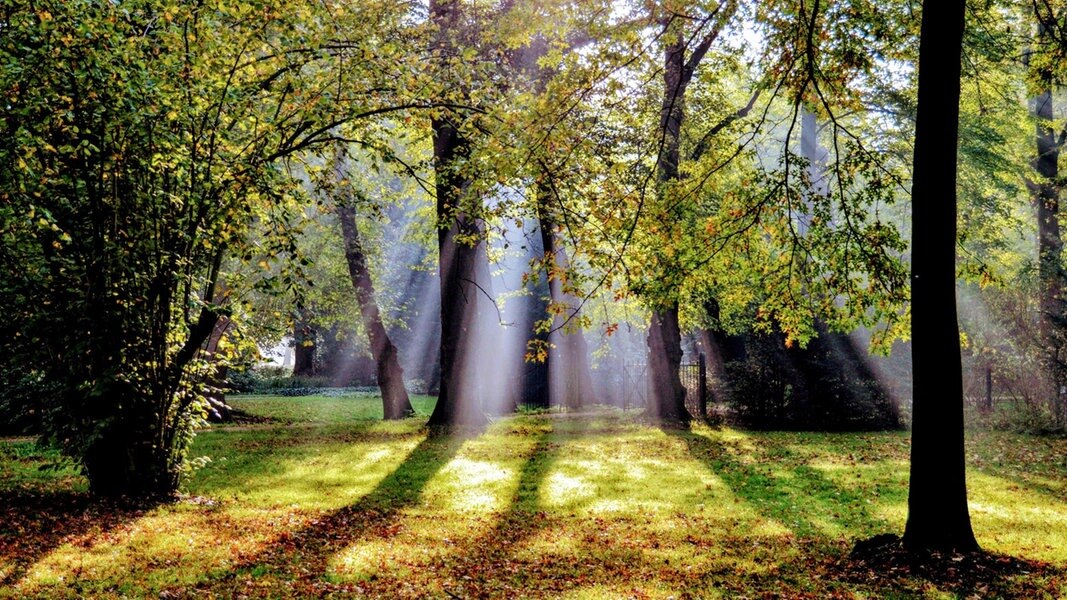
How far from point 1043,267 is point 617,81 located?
14180 mm

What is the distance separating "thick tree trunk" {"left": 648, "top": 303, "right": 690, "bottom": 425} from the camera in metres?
20.2

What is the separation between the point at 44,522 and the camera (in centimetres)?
761

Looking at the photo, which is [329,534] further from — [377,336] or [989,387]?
[989,387]

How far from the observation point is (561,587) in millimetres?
6512

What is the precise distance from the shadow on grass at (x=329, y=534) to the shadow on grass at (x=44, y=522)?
157 centimetres

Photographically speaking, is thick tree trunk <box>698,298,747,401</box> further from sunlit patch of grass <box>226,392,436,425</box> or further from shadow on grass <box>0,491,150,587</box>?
shadow on grass <box>0,491,150,587</box>

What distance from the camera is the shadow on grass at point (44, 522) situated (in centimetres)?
626

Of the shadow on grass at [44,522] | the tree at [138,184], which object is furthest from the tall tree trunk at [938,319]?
the shadow on grass at [44,522]

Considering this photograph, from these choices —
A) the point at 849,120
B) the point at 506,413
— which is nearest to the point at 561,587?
the point at 506,413

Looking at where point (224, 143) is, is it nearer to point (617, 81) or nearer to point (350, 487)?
point (617, 81)

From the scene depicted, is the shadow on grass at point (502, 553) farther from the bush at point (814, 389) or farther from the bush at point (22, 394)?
the bush at point (814, 389)

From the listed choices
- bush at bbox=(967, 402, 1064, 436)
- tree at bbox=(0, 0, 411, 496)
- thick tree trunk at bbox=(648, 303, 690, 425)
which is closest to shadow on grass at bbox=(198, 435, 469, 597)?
tree at bbox=(0, 0, 411, 496)

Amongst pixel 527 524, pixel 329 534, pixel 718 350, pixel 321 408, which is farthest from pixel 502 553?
pixel 321 408

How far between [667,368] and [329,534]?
13.5 m
